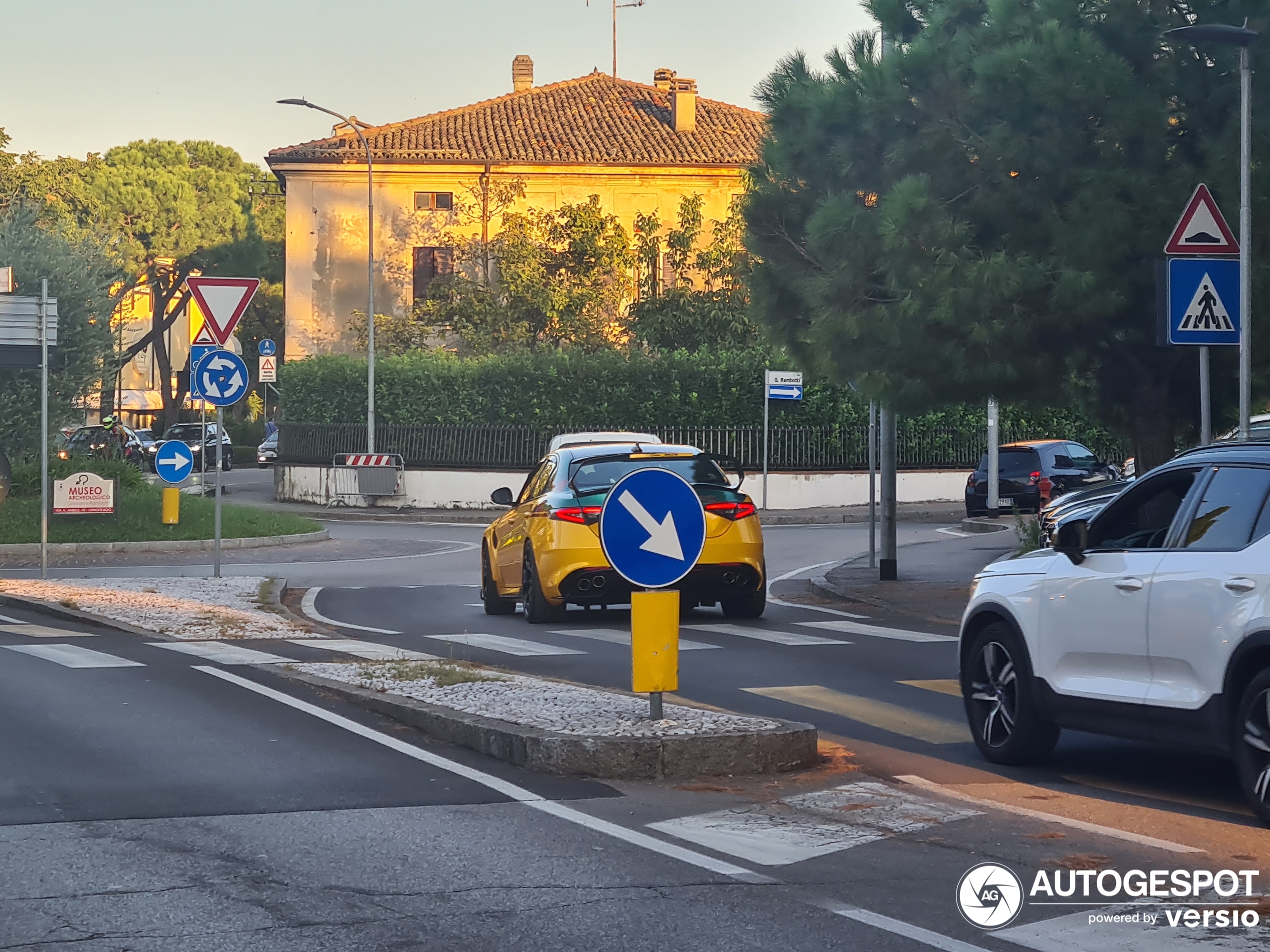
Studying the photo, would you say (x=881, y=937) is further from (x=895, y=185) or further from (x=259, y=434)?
(x=259, y=434)

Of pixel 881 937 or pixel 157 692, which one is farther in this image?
pixel 157 692

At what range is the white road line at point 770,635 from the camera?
589 inches

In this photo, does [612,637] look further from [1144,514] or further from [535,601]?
[1144,514]

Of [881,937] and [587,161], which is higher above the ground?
[587,161]

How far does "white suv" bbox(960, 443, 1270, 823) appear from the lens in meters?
7.25

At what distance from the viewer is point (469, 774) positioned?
851 cm

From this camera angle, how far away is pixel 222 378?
19.8 m

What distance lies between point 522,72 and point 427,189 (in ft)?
45.5

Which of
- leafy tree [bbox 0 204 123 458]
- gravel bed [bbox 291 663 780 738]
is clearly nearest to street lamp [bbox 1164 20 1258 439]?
gravel bed [bbox 291 663 780 738]

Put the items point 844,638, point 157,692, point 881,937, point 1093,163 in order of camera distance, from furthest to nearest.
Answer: point 1093,163, point 844,638, point 157,692, point 881,937

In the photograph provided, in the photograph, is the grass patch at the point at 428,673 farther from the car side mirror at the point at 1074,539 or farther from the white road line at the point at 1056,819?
the car side mirror at the point at 1074,539

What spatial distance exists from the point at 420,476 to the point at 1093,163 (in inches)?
1051

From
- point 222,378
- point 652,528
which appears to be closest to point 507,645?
point 652,528

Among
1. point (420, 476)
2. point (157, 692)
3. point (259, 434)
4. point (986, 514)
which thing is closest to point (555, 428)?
point (420, 476)
